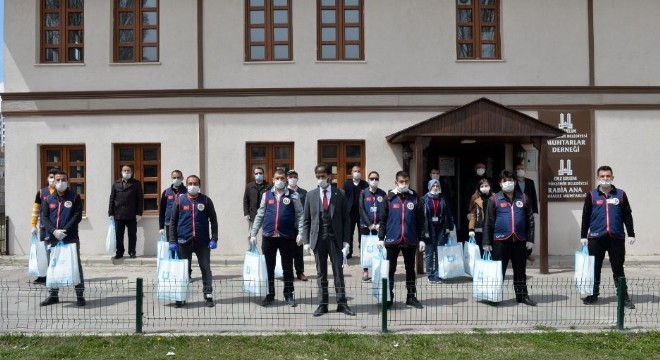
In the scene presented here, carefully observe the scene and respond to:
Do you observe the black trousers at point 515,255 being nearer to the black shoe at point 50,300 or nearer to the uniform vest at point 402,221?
the uniform vest at point 402,221

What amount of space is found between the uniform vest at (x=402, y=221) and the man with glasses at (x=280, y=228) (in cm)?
130

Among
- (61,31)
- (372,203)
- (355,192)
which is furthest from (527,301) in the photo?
(61,31)

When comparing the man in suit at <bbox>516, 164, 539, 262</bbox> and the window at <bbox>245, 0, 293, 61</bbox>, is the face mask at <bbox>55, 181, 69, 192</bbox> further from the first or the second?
the man in suit at <bbox>516, 164, 539, 262</bbox>

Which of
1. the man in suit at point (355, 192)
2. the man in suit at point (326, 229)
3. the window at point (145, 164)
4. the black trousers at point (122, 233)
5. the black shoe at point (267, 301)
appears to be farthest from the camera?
the window at point (145, 164)

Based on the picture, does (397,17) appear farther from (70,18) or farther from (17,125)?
(17,125)

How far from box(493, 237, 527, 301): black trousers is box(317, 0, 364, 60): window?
6.51 metres

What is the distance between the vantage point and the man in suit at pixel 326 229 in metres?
8.67

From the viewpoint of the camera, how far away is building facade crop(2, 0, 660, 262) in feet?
46.6

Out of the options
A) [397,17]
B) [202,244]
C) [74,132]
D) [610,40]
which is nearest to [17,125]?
[74,132]

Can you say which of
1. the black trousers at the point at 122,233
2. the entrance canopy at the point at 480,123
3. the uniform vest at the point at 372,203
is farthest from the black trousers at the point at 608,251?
the black trousers at the point at 122,233

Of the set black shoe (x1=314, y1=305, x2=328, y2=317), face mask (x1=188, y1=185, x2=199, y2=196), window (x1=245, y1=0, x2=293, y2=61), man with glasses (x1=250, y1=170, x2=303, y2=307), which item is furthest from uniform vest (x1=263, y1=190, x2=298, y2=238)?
window (x1=245, y1=0, x2=293, y2=61)

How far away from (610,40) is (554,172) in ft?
10.7

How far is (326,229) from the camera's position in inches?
341

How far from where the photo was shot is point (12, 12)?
1451 centimetres
